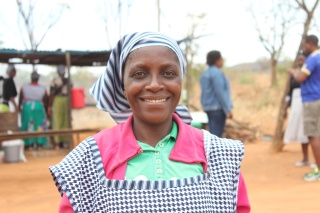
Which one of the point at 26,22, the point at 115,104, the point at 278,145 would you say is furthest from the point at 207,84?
the point at 26,22

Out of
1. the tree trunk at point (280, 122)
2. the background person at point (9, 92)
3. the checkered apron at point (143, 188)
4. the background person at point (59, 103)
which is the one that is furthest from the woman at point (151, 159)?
the background person at point (59, 103)

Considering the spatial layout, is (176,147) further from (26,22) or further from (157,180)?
(26,22)

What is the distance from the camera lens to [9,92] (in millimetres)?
9008

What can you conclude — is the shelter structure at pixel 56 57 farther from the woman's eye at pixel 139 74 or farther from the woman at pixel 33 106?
the woman's eye at pixel 139 74

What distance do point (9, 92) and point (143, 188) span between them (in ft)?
26.7

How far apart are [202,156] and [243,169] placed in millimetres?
5923

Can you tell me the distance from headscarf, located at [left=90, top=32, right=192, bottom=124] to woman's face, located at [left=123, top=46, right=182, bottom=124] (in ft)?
0.07

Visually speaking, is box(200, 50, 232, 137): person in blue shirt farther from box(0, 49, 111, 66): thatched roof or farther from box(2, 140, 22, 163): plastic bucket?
box(2, 140, 22, 163): plastic bucket

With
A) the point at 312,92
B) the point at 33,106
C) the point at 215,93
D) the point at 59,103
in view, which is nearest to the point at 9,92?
the point at 33,106

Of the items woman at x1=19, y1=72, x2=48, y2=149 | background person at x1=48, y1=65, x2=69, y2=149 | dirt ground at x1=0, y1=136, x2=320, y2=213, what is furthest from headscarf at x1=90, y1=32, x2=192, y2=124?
background person at x1=48, y1=65, x2=69, y2=149

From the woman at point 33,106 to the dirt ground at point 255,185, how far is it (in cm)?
60

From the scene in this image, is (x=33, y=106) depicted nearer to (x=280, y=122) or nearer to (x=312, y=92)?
(x=280, y=122)

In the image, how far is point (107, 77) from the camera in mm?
1694

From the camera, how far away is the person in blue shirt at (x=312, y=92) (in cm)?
547
